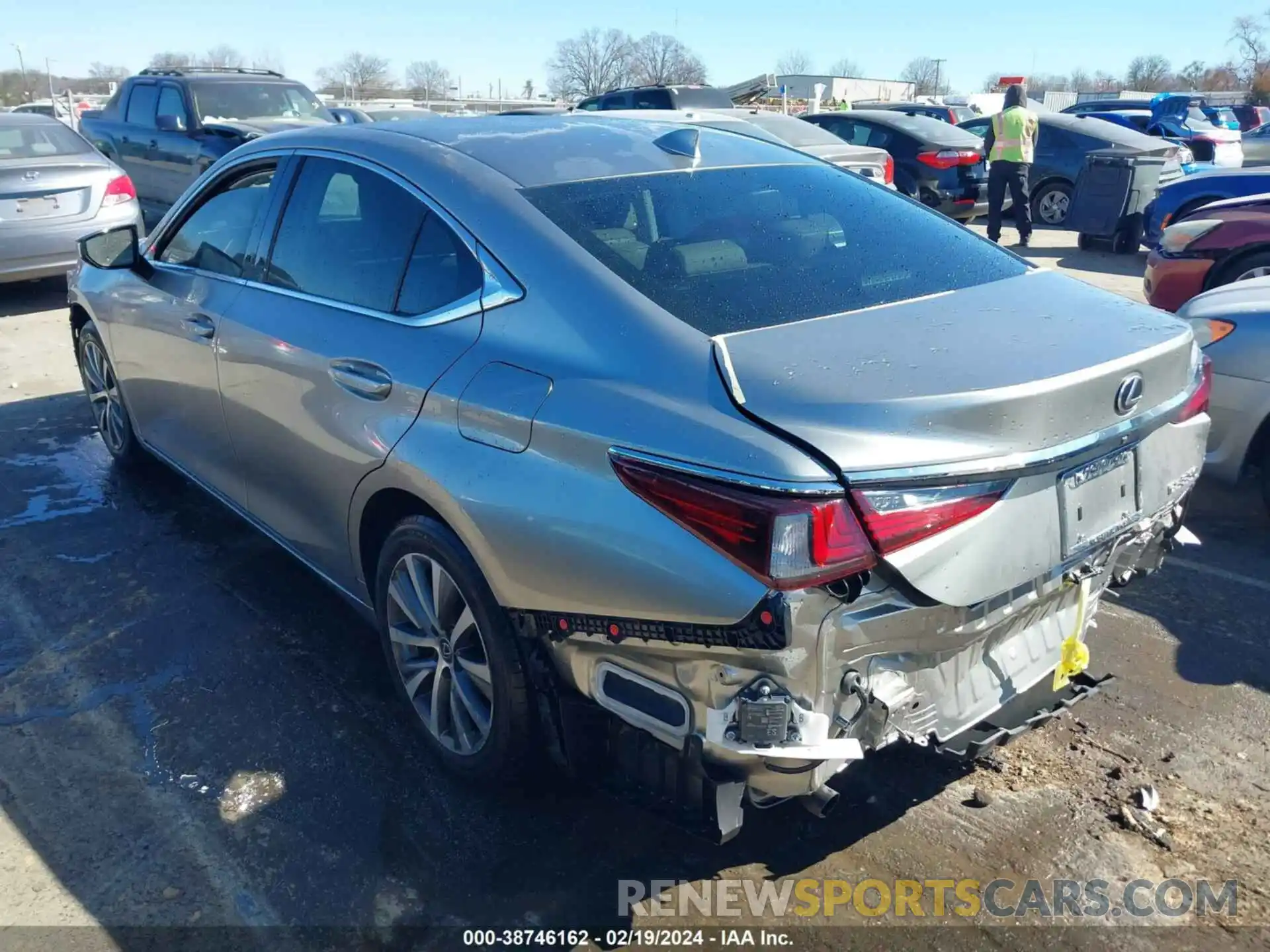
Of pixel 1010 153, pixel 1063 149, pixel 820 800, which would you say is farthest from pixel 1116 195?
pixel 820 800

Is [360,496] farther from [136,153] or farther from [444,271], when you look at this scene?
[136,153]

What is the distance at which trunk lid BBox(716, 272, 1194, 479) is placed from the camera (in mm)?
2078

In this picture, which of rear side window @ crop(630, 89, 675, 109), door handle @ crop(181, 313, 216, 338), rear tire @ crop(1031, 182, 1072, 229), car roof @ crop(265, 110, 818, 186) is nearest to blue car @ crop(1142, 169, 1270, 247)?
rear tire @ crop(1031, 182, 1072, 229)

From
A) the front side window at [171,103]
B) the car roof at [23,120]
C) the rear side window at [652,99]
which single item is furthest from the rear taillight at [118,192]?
the rear side window at [652,99]

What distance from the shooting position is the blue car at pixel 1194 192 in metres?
10.2

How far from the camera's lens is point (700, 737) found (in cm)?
216

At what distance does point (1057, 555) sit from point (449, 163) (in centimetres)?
195

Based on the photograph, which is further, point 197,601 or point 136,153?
point 136,153

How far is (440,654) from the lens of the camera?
2934 mm

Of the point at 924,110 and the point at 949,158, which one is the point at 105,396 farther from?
the point at 924,110

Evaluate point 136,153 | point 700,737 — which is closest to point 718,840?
point 700,737

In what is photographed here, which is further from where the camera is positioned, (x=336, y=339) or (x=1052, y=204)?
(x=1052, y=204)

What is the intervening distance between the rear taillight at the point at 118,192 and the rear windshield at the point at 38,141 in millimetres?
573

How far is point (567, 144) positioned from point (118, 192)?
7921 millimetres
